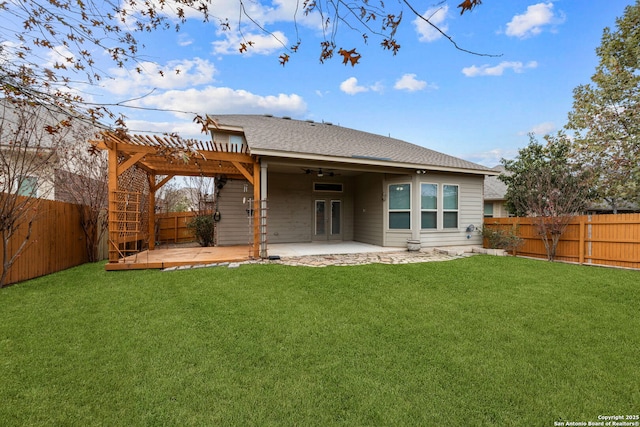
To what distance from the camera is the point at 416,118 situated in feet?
36.3

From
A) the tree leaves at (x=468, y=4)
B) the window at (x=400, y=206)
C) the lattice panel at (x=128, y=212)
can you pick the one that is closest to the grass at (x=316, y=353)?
the lattice panel at (x=128, y=212)

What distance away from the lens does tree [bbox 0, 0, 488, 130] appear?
2.13 m

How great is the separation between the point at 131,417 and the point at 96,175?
8745 millimetres

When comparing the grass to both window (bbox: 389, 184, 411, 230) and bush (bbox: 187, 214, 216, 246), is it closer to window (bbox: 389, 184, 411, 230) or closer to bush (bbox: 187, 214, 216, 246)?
window (bbox: 389, 184, 411, 230)

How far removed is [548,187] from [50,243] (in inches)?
507

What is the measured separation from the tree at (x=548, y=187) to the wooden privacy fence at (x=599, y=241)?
248mm

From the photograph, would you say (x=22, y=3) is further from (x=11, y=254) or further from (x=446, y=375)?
(x=11, y=254)

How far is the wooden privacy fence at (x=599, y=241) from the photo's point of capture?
22.0 feet

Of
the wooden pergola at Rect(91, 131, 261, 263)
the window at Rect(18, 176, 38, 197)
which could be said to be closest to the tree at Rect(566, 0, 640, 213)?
the wooden pergola at Rect(91, 131, 261, 263)

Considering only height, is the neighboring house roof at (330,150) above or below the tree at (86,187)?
above

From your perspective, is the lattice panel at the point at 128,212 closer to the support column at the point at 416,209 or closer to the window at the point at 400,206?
the window at the point at 400,206

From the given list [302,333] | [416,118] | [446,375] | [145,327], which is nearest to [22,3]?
[145,327]

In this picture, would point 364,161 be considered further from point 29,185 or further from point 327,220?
point 29,185

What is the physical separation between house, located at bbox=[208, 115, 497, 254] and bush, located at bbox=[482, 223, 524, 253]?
589 mm
